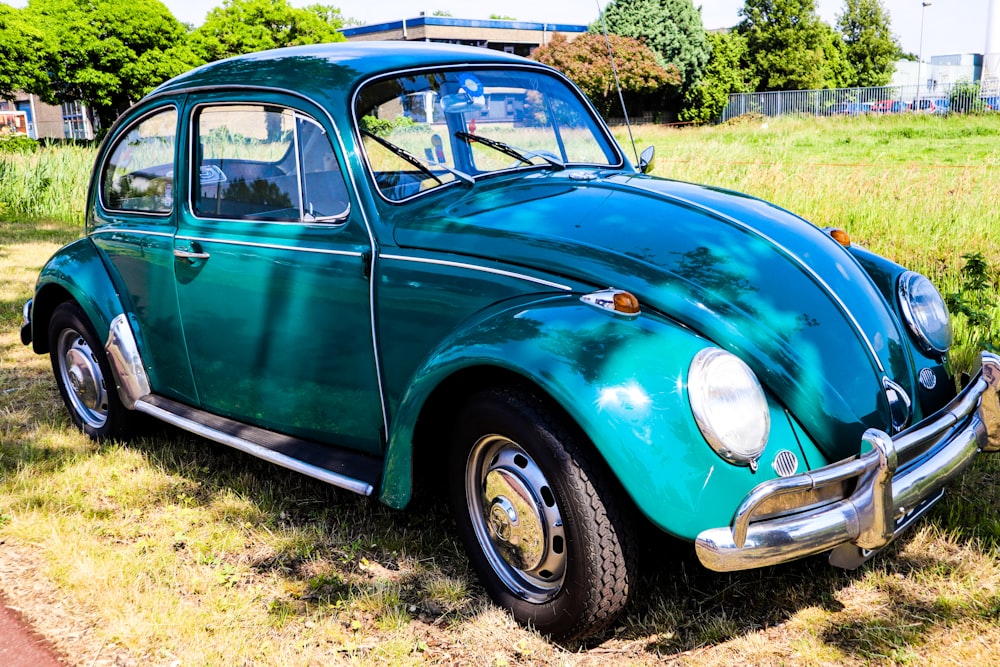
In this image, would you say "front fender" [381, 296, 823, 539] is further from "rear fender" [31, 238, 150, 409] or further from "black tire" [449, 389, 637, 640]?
"rear fender" [31, 238, 150, 409]

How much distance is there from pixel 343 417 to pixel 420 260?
714mm

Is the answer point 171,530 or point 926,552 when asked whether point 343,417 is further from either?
point 926,552

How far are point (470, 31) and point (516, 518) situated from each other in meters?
53.4

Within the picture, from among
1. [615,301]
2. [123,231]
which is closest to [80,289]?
[123,231]

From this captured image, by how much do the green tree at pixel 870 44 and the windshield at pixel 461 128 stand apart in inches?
2235

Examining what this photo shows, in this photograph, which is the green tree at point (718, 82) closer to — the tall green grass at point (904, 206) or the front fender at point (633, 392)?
the tall green grass at point (904, 206)

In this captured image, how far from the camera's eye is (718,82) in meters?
48.0

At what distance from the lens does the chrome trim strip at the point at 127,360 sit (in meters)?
4.05

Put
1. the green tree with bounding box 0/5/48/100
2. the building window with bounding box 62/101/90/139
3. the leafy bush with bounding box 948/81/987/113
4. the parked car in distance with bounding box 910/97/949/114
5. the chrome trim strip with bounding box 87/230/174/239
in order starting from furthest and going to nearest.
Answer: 1. the building window with bounding box 62/101/90/139
2. the parked car in distance with bounding box 910/97/949/114
3. the leafy bush with bounding box 948/81/987/113
4. the green tree with bounding box 0/5/48/100
5. the chrome trim strip with bounding box 87/230/174/239

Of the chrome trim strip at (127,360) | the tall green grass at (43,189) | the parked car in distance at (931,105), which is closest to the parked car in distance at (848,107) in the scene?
the parked car in distance at (931,105)

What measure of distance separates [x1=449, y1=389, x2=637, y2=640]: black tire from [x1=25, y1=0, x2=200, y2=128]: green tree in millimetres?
34087

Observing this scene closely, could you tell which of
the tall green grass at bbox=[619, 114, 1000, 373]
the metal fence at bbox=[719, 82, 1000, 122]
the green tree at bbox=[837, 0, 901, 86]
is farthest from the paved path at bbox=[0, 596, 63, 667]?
the green tree at bbox=[837, 0, 901, 86]

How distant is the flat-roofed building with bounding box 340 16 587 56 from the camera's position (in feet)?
158

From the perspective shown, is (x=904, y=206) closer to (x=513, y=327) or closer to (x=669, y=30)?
(x=513, y=327)
